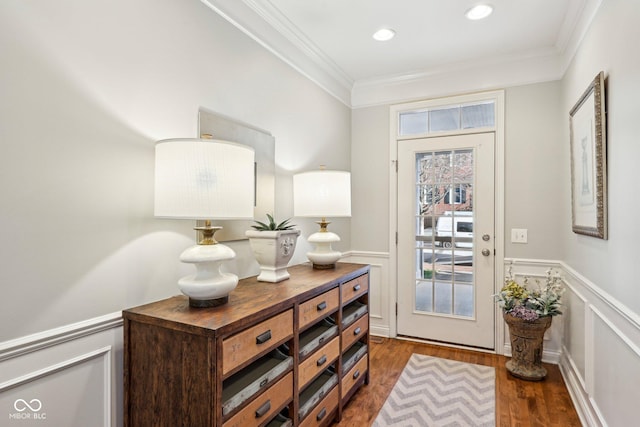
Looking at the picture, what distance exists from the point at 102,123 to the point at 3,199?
434mm

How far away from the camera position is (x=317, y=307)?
1.86 meters

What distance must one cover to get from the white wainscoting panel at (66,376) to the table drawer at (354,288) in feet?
3.99

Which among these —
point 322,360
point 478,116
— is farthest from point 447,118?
point 322,360

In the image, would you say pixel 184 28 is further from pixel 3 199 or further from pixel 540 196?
pixel 540 196

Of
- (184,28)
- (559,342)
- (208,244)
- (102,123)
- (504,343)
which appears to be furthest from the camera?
(504,343)

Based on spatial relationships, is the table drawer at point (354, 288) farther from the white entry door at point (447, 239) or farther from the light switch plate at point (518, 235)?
the light switch plate at point (518, 235)

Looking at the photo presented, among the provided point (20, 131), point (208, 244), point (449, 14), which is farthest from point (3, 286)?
point (449, 14)

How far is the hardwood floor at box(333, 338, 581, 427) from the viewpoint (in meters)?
2.13

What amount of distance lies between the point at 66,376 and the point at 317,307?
1.07 meters

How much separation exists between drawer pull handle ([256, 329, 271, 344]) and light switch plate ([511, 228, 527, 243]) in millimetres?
2453

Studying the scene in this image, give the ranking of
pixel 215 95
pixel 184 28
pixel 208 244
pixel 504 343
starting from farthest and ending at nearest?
pixel 504 343, pixel 215 95, pixel 184 28, pixel 208 244

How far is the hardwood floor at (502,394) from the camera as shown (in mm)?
2135

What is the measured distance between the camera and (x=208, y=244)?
4.85 ft

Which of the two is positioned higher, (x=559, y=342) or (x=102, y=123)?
(x=102, y=123)
